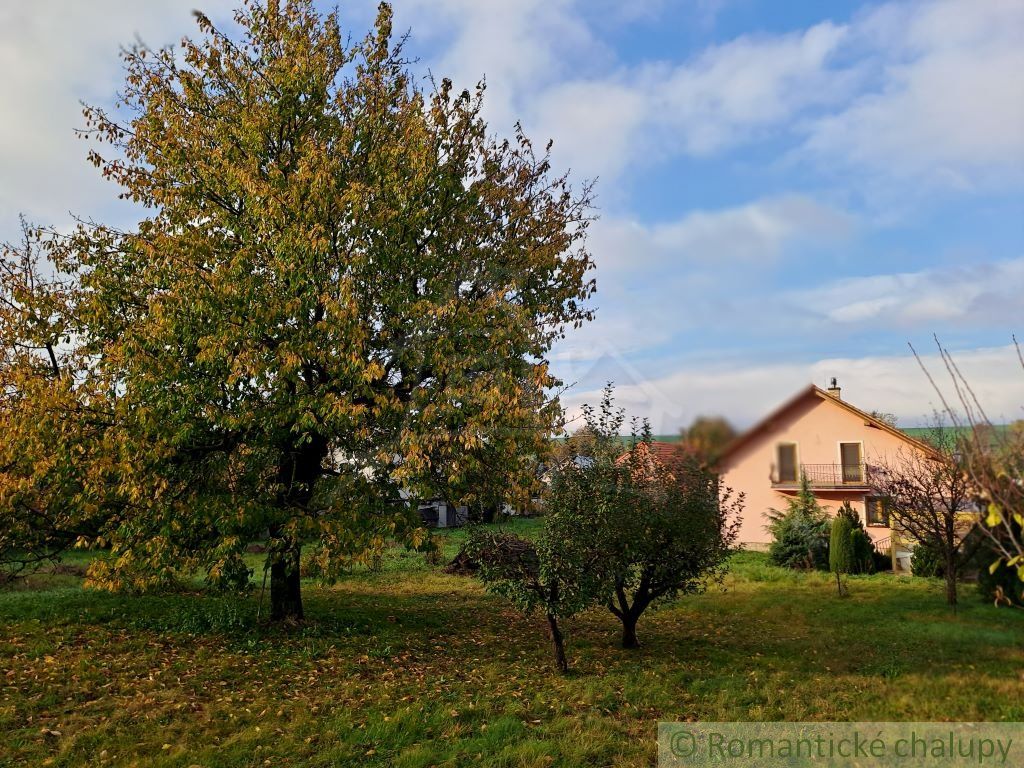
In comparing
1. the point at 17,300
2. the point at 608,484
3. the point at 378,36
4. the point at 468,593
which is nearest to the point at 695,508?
the point at 608,484

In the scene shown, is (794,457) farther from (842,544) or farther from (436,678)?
(842,544)

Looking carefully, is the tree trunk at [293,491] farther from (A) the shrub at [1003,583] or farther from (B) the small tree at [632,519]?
(A) the shrub at [1003,583]

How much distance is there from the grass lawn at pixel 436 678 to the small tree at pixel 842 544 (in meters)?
3.88

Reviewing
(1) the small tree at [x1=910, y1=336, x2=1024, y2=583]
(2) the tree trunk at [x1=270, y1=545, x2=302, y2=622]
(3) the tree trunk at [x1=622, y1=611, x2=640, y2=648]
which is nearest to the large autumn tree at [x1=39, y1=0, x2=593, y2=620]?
(2) the tree trunk at [x1=270, y1=545, x2=302, y2=622]

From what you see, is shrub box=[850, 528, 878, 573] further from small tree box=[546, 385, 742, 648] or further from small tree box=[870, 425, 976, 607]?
small tree box=[546, 385, 742, 648]

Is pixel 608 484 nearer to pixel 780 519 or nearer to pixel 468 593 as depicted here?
pixel 468 593

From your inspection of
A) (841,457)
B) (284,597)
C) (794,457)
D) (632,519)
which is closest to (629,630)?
(632,519)

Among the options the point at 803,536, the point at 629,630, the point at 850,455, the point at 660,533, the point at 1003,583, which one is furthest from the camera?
the point at 803,536

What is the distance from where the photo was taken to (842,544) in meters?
21.7

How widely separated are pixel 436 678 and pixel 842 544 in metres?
16.5

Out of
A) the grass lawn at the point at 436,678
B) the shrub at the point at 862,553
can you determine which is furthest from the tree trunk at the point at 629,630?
the shrub at the point at 862,553

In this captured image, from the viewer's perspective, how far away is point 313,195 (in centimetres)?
1135

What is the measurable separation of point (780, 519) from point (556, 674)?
15832 mm

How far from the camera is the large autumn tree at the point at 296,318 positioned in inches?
434
